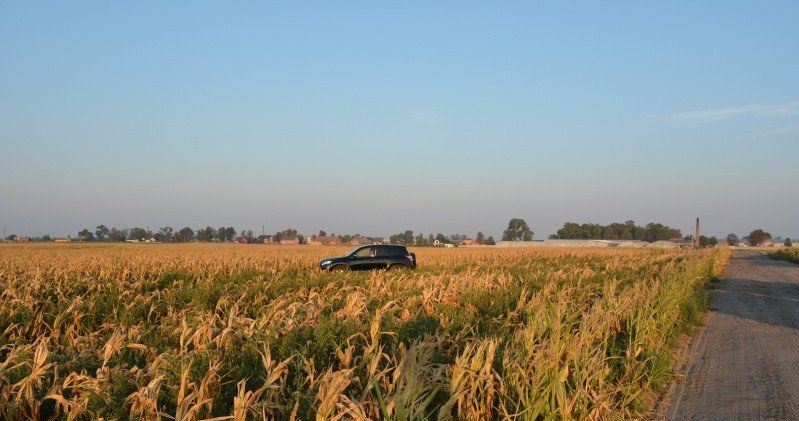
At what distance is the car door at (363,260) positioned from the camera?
2420 cm

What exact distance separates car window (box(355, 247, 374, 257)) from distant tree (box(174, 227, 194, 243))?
6052 inches

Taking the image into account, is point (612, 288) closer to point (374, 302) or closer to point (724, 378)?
point (724, 378)

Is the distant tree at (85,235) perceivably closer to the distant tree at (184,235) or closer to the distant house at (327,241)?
the distant tree at (184,235)

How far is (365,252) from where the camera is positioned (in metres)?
25.6

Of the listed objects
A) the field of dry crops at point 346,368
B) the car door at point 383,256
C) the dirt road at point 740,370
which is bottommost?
the dirt road at point 740,370

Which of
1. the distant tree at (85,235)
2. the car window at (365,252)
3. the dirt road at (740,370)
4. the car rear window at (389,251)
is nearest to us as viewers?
the dirt road at (740,370)

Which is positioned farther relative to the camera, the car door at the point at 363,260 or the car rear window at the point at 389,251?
the car rear window at the point at 389,251

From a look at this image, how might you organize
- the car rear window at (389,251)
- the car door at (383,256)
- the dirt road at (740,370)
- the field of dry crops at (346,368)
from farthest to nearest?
the car rear window at (389,251) < the car door at (383,256) < the dirt road at (740,370) < the field of dry crops at (346,368)

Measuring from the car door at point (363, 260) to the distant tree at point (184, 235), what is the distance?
15419 cm

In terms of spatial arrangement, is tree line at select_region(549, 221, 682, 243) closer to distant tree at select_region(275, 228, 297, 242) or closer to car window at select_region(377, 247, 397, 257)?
distant tree at select_region(275, 228, 297, 242)

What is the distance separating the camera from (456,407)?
497 cm

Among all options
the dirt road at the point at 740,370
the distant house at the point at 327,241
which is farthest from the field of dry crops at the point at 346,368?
the distant house at the point at 327,241

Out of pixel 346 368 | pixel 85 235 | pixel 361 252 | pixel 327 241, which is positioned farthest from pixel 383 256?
pixel 85 235

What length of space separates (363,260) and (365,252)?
109cm
